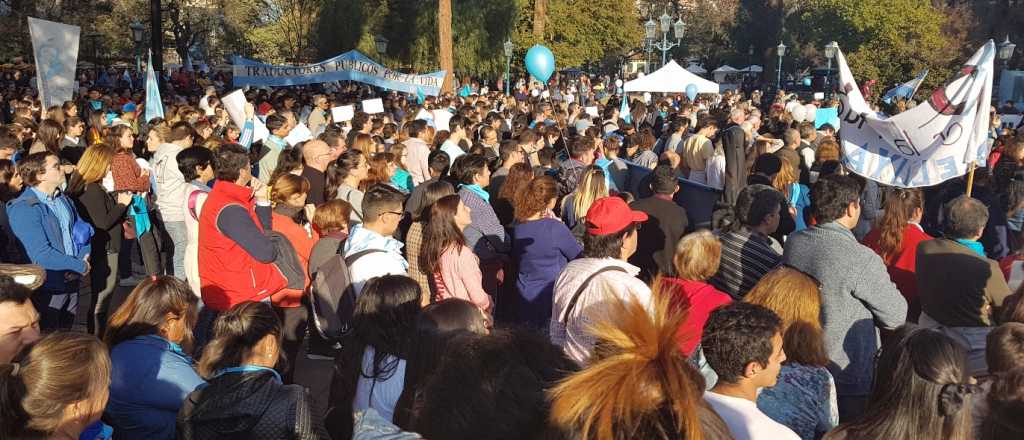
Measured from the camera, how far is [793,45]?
54.5 metres

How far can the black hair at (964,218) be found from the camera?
4465mm

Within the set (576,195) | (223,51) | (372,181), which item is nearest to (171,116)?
(372,181)

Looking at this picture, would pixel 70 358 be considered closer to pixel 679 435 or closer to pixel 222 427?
pixel 222 427

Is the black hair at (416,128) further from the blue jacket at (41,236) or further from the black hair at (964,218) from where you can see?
the black hair at (964,218)

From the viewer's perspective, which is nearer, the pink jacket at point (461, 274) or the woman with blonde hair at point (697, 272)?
→ the woman with blonde hair at point (697, 272)

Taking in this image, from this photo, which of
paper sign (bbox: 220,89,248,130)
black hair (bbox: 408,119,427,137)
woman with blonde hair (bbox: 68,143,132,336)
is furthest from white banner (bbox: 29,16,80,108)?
woman with blonde hair (bbox: 68,143,132,336)

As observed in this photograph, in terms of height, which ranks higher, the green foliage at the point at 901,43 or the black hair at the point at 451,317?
the green foliage at the point at 901,43

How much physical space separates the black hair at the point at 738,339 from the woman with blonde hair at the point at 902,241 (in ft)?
8.52

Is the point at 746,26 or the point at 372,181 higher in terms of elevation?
the point at 746,26

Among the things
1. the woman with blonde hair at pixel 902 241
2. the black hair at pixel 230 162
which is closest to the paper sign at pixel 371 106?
the black hair at pixel 230 162

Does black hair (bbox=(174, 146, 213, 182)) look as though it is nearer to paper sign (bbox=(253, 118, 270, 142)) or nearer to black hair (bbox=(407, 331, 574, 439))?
black hair (bbox=(407, 331, 574, 439))

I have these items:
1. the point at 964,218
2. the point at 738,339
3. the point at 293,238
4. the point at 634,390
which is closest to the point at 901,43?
the point at 964,218

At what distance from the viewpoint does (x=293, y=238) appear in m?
5.50

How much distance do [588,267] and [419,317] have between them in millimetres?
1204
